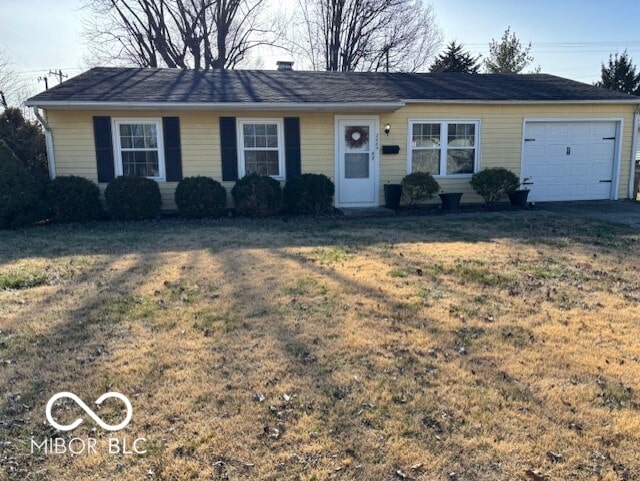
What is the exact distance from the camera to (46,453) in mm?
2459

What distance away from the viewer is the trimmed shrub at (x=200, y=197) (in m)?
10.4

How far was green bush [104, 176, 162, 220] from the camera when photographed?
396 inches

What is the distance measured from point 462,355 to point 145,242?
19.1 ft

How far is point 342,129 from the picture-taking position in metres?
11.5

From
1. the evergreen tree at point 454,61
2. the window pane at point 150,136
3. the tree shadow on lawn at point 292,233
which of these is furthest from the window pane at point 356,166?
the evergreen tree at point 454,61

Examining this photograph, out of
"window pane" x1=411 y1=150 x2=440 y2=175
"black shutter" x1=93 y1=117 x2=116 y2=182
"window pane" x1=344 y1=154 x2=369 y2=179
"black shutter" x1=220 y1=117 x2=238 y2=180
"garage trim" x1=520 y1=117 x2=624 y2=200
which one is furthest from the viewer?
"garage trim" x1=520 y1=117 x2=624 y2=200

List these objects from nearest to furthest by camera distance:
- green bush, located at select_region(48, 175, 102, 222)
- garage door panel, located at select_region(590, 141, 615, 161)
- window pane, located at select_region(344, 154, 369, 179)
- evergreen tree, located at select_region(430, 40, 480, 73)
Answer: green bush, located at select_region(48, 175, 102, 222) < window pane, located at select_region(344, 154, 369, 179) < garage door panel, located at select_region(590, 141, 615, 161) < evergreen tree, located at select_region(430, 40, 480, 73)

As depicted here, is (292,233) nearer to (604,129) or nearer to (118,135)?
(118,135)

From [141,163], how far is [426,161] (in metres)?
6.79

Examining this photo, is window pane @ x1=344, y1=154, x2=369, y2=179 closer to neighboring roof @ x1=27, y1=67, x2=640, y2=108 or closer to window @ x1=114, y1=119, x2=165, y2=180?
neighboring roof @ x1=27, y1=67, x2=640, y2=108

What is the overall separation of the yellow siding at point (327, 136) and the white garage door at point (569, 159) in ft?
0.97

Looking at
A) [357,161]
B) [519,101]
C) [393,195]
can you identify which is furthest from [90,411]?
[519,101]

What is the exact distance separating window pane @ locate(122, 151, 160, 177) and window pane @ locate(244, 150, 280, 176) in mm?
2045

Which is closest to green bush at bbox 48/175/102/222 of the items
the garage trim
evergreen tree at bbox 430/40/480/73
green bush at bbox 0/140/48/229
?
green bush at bbox 0/140/48/229
